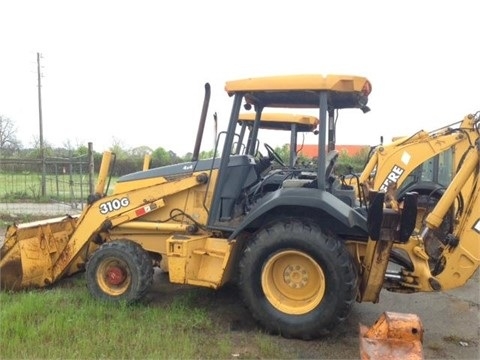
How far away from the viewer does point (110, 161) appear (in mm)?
5832

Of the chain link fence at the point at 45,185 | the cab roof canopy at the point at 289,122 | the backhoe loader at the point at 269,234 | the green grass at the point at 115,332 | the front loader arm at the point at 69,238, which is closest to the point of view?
the green grass at the point at 115,332

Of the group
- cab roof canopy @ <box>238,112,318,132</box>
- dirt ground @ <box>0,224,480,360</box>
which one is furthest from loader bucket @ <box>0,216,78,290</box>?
cab roof canopy @ <box>238,112,318,132</box>

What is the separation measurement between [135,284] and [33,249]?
1.43 metres

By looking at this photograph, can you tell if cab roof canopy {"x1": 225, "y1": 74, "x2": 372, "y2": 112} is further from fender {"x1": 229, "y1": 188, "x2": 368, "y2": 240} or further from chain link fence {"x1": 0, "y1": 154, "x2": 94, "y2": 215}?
chain link fence {"x1": 0, "y1": 154, "x2": 94, "y2": 215}

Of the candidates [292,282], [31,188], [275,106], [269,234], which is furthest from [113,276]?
[31,188]

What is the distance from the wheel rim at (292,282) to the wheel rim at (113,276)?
1565 mm

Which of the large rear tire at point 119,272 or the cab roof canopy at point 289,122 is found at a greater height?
the cab roof canopy at point 289,122

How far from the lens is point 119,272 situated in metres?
5.16

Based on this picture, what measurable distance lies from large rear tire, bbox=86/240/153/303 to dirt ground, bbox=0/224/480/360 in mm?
371

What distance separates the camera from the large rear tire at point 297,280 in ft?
14.1

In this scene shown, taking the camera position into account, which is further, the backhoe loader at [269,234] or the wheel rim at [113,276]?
the wheel rim at [113,276]

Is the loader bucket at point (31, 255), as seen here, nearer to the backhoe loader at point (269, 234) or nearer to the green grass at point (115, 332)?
the backhoe loader at point (269, 234)

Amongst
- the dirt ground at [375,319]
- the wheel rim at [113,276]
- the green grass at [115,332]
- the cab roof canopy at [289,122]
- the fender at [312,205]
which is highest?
the cab roof canopy at [289,122]

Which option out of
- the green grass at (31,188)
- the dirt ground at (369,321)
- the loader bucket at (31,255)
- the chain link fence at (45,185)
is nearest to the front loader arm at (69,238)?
the loader bucket at (31,255)
